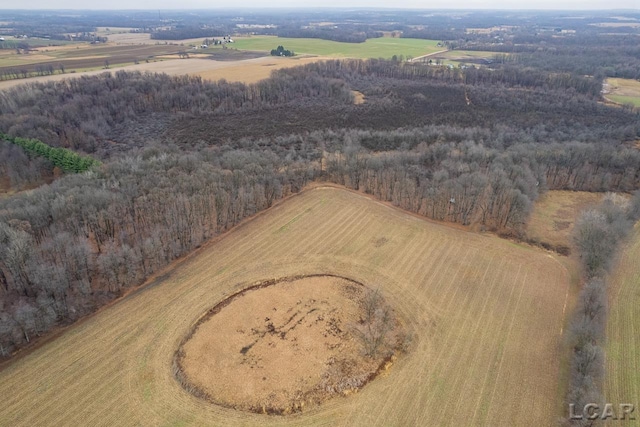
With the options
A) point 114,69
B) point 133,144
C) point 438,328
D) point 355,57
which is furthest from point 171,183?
point 355,57

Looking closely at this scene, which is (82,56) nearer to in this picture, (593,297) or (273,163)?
(273,163)

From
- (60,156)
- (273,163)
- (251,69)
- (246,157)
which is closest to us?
(246,157)

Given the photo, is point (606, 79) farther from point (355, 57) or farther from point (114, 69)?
point (114, 69)

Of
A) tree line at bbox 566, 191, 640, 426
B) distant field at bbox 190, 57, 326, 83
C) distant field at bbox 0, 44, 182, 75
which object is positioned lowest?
tree line at bbox 566, 191, 640, 426

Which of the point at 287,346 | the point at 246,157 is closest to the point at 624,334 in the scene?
the point at 287,346

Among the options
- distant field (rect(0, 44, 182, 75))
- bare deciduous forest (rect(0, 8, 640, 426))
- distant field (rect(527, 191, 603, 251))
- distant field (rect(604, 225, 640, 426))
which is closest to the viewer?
distant field (rect(604, 225, 640, 426))

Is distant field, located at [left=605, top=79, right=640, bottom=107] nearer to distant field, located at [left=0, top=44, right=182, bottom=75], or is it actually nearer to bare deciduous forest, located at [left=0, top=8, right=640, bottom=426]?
bare deciduous forest, located at [left=0, top=8, right=640, bottom=426]

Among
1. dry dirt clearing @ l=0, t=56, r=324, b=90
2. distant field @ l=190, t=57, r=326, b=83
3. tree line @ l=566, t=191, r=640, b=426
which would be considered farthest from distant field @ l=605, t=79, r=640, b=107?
dry dirt clearing @ l=0, t=56, r=324, b=90
